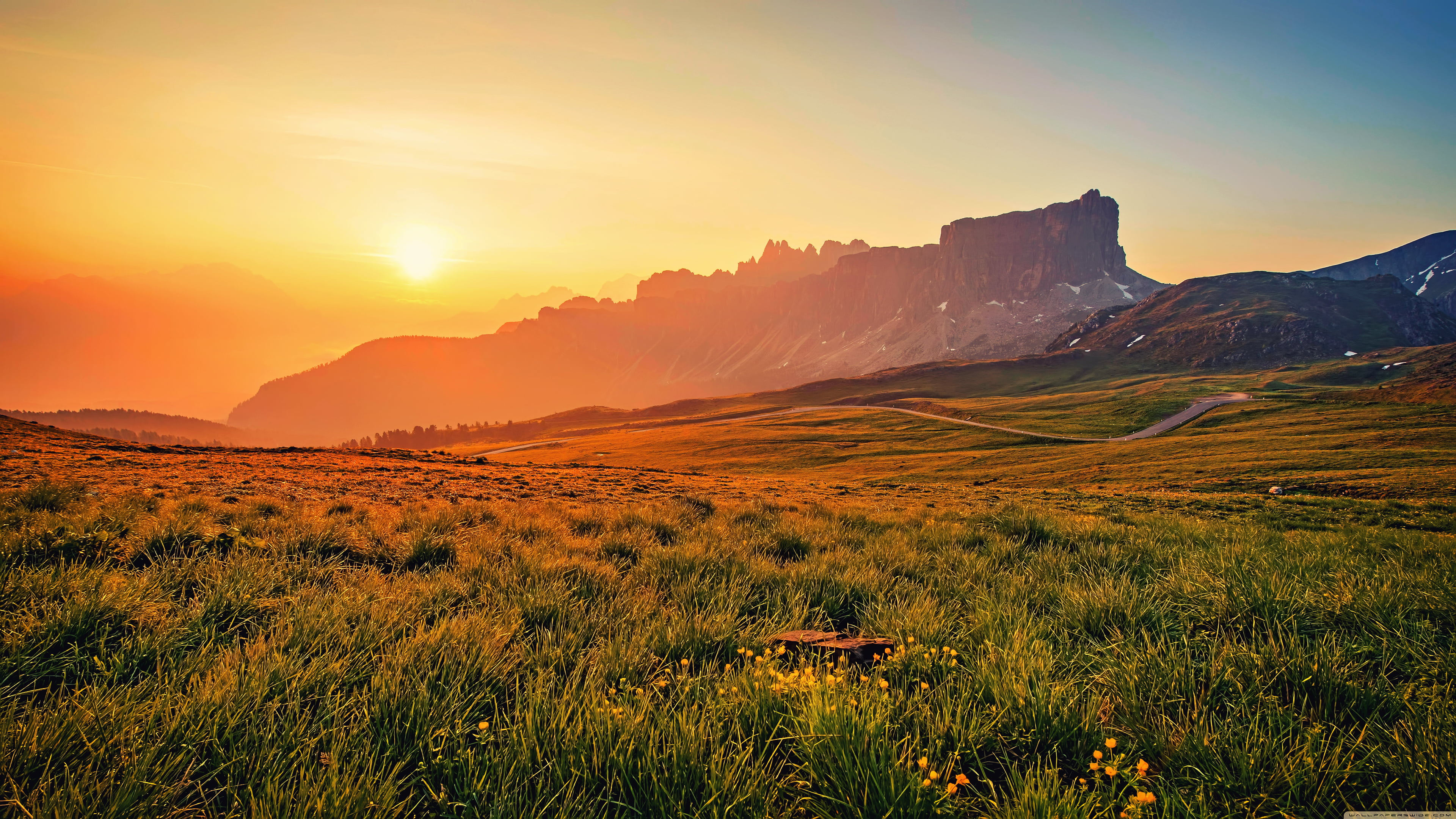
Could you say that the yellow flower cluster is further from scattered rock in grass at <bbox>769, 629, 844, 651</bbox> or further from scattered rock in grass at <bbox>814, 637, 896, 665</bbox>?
scattered rock in grass at <bbox>769, 629, 844, 651</bbox>

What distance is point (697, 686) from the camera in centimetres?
349

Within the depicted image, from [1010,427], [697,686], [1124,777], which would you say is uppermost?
[697,686]

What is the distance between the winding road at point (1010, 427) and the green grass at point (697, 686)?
9757cm

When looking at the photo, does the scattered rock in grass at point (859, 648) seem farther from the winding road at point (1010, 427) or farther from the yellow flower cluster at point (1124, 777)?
the winding road at point (1010, 427)

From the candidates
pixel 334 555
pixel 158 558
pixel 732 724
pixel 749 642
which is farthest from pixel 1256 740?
pixel 158 558

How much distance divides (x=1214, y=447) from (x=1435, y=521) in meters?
55.1

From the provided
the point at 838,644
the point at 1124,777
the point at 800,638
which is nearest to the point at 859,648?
the point at 838,644

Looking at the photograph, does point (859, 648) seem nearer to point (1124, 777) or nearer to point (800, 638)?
point (800, 638)

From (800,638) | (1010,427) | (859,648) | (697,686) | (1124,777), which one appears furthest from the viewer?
(1010,427)

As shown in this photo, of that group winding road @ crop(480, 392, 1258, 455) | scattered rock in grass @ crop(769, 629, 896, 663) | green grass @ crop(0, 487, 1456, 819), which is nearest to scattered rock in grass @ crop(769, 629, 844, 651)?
scattered rock in grass @ crop(769, 629, 896, 663)

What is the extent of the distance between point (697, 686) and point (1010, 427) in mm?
118518

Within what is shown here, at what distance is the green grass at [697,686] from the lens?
8.30 ft

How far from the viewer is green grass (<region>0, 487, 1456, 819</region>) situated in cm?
253

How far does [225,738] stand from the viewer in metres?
2.70
